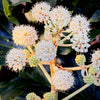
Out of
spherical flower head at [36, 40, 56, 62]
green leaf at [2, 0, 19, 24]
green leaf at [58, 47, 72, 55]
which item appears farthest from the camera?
green leaf at [58, 47, 72, 55]

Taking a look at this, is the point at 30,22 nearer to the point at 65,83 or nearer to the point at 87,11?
the point at 87,11

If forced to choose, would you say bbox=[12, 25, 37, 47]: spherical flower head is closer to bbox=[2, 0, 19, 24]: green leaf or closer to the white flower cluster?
the white flower cluster

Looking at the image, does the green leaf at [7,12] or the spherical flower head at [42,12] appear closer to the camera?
the spherical flower head at [42,12]

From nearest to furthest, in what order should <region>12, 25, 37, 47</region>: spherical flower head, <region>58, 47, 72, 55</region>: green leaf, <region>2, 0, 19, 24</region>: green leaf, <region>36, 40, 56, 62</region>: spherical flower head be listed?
<region>36, 40, 56, 62</region>: spherical flower head, <region>12, 25, 37, 47</region>: spherical flower head, <region>2, 0, 19, 24</region>: green leaf, <region>58, 47, 72, 55</region>: green leaf

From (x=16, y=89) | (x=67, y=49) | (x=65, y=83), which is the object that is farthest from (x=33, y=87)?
(x=65, y=83)

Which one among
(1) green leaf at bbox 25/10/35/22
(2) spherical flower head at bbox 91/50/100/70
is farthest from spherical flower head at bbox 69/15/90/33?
(1) green leaf at bbox 25/10/35/22

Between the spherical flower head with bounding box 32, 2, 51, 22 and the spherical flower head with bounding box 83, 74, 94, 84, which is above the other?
the spherical flower head with bounding box 32, 2, 51, 22

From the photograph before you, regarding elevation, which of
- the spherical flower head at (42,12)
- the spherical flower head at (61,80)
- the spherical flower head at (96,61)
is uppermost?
the spherical flower head at (42,12)

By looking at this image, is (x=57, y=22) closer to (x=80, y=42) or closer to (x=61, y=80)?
(x=80, y=42)

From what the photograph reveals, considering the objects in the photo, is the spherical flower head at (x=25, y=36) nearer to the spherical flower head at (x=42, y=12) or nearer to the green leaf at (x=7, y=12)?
the spherical flower head at (x=42, y=12)

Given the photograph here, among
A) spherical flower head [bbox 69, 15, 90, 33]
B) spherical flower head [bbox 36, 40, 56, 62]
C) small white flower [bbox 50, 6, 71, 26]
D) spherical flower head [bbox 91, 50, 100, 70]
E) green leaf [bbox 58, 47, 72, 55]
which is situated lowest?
spherical flower head [bbox 91, 50, 100, 70]

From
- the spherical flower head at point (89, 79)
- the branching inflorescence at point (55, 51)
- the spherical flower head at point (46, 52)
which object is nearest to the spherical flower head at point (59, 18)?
the branching inflorescence at point (55, 51)

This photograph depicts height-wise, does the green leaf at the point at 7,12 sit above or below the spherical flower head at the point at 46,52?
above
